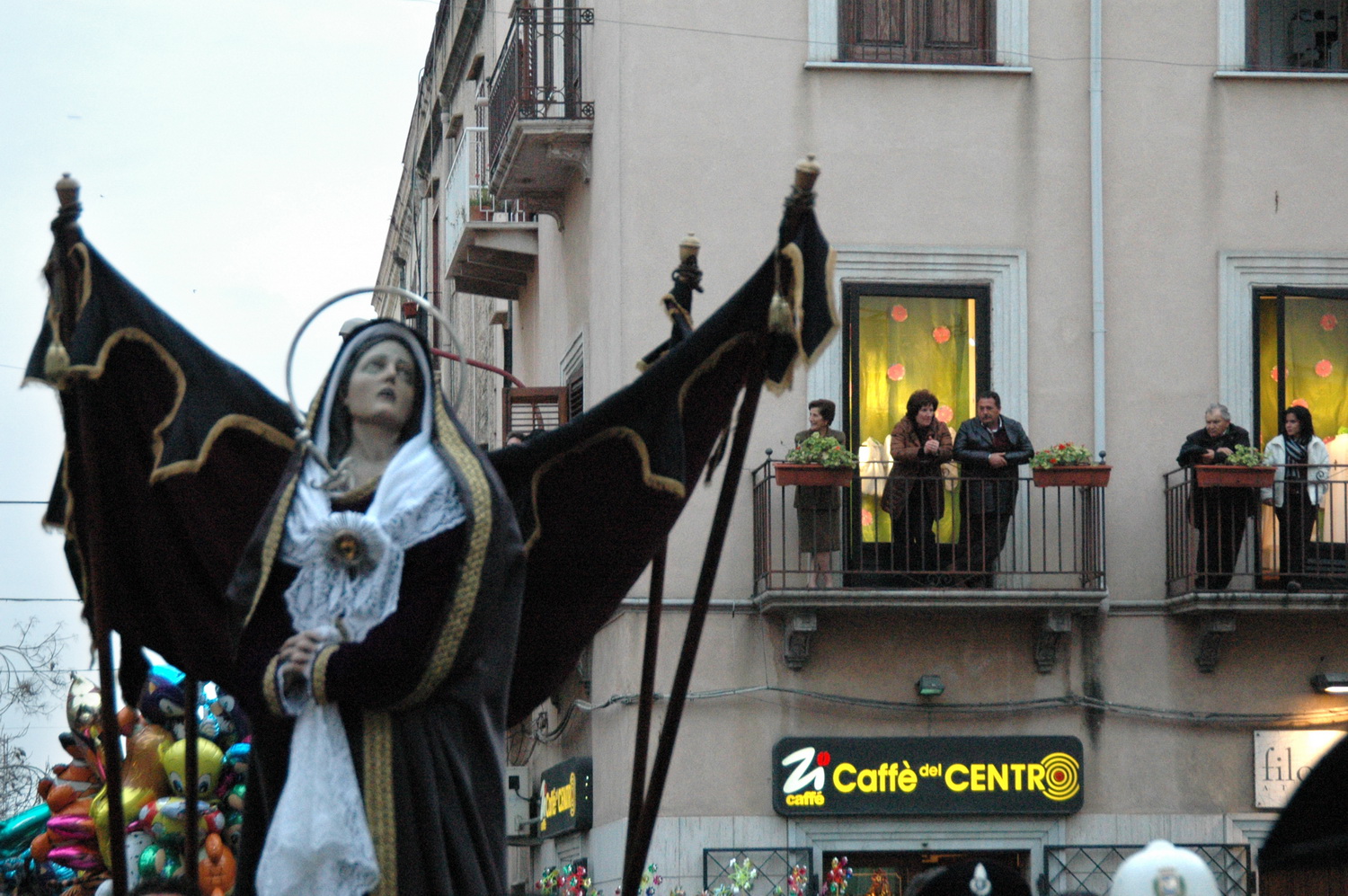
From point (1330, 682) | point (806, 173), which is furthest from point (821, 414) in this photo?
point (806, 173)

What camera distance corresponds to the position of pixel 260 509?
5.81 metres

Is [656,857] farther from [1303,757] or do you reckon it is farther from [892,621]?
[1303,757]

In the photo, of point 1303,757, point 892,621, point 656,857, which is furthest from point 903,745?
point 1303,757

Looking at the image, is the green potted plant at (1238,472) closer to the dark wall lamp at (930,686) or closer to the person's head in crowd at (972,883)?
the dark wall lamp at (930,686)

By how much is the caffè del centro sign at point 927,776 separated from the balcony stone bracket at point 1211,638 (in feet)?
3.87

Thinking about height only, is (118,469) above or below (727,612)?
above

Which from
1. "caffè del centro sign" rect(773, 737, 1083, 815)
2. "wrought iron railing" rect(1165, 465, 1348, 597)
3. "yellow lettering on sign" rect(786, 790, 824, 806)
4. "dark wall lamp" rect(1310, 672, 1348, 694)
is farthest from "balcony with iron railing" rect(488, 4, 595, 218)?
"dark wall lamp" rect(1310, 672, 1348, 694)

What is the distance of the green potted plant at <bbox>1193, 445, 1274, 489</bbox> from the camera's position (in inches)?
604

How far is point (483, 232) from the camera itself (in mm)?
21125

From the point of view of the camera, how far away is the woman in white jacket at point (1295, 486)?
1577 cm

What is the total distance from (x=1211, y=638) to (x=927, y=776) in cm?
230

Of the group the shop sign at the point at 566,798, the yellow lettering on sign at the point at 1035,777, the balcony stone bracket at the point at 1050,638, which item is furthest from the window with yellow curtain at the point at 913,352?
the shop sign at the point at 566,798

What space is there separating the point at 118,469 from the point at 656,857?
10152 mm

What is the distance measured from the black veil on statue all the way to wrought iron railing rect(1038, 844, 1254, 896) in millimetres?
10448
